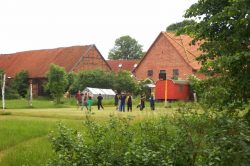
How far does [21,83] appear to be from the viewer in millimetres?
67375

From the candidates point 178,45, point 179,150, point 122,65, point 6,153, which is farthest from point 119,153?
point 122,65

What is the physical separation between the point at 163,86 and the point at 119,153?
134 feet

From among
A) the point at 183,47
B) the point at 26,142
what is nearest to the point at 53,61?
the point at 183,47

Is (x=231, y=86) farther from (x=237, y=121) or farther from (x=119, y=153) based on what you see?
(x=119, y=153)

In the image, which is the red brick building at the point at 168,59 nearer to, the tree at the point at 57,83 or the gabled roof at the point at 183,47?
the gabled roof at the point at 183,47

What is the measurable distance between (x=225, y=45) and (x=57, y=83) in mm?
37037

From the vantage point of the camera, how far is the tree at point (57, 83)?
157 ft

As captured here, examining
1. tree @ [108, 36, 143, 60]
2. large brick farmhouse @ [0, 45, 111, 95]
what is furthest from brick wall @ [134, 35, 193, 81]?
tree @ [108, 36, 143, 60]

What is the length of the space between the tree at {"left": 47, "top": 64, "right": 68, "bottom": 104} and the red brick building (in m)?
18.2

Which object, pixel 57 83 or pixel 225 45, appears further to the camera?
pixel 57 83

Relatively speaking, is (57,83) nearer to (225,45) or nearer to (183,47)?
(183,47)

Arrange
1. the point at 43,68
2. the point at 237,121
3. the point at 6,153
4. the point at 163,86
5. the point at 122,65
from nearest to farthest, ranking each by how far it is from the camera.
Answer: the point at 237,121 → the point at 6,153 → the point at 163,86 → the point at 43,68 → the point at 122,65

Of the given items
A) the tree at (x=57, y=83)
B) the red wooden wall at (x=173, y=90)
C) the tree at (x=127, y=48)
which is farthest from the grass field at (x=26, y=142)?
the tree at (x=127, y=48)

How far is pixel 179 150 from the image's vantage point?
883cm
